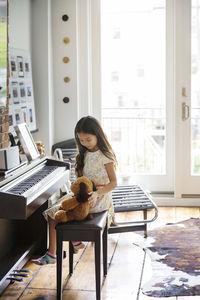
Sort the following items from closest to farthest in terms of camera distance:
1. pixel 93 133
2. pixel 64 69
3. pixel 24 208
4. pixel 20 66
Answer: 1. pixel 24 208
2. pixel 93 133
3. pixel 20 66
4. pixel 64 69

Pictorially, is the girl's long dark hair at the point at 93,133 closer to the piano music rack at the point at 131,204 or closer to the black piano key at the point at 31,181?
the black piano key at the point at 31,181

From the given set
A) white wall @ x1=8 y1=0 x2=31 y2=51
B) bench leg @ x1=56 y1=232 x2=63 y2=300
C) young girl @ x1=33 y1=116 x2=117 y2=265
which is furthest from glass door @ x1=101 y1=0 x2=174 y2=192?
bench leg @ x1=56 y1=232 x2=63 y2=300

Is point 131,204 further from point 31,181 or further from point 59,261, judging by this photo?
point 59,261

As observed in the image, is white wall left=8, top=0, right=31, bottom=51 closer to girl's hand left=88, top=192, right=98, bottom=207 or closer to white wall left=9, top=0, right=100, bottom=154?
white wall left=9, top=0, right=100, bottom=154

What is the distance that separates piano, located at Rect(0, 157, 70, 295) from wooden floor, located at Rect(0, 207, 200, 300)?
114 millimetres

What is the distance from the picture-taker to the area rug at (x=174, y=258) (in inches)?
116

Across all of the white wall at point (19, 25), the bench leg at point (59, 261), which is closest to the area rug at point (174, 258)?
the bench leg at point (59, 261)

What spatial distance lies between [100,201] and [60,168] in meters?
0.59

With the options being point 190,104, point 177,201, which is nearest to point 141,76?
point 190,104

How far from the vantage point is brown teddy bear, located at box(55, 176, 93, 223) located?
110 inches

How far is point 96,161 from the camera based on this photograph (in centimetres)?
310

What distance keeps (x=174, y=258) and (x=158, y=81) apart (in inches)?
86.4

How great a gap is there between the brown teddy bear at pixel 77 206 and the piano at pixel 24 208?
0.15m

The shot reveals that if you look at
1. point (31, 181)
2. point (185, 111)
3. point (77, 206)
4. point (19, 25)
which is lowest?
point (77, 206)
